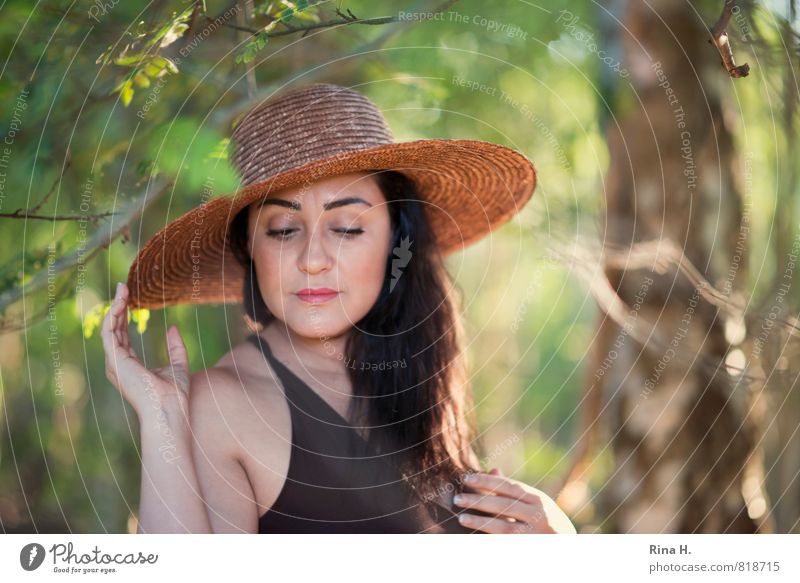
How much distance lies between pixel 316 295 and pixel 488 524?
478mm

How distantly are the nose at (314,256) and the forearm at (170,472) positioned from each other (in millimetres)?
292

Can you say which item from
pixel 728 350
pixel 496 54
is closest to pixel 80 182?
pixel 496 54

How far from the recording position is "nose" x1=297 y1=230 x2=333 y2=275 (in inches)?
53.3

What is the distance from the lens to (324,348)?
4.80ft

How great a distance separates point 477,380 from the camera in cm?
386

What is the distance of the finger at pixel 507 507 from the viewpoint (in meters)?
1.42

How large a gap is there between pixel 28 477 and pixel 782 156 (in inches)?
92.3

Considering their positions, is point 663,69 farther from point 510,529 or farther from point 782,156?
point 510,529

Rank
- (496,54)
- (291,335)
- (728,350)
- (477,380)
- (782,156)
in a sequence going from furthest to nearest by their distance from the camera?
(477,380) → (496,54) → (782,156) → (728,350) → (291,335)

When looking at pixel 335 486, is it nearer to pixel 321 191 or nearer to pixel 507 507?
pixel 507 507

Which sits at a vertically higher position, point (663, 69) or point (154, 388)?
point (663, 69)

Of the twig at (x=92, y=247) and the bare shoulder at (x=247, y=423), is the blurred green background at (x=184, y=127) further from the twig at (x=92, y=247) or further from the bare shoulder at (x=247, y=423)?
the bare shoulder at (x=247, y=423)

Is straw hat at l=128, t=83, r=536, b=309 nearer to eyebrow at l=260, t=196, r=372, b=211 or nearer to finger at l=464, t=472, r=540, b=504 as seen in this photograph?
eyebrow at l=260, t=196, r=372, b=211
